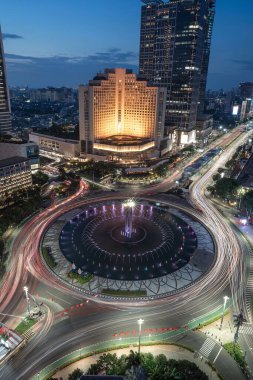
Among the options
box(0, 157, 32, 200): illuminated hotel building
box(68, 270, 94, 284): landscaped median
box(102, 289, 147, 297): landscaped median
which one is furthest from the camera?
box(0, 157, 32, 200): illuminated hotel building

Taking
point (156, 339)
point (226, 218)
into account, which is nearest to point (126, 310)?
point (156, 339)

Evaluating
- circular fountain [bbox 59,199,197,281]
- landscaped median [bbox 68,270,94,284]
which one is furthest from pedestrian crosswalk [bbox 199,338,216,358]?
landscaped median [bbox 68,270,94,284]

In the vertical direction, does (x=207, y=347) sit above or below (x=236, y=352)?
below

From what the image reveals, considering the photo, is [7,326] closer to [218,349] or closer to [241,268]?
[218,349]

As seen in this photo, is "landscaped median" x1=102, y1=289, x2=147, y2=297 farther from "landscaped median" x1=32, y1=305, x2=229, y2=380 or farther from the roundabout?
"landscaped median" x1=32, y1=305, x2=229, y2=380

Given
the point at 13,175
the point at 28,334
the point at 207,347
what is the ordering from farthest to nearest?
the point at 13,175
the point at 28,334
the point at 207,347

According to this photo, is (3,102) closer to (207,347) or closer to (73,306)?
(73,306)

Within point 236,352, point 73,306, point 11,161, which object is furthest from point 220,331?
point 11,161

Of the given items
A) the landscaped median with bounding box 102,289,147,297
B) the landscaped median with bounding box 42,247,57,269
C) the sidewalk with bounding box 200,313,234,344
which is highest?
the landscaped median with bounding box 42,247,57,269
